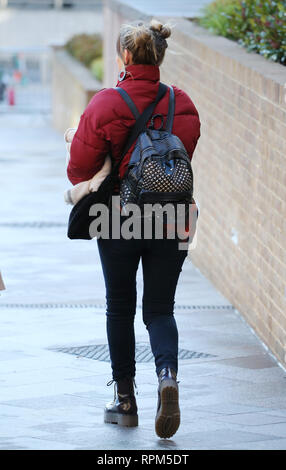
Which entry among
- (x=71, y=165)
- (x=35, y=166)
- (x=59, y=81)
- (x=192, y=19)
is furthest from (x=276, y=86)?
(x=59, y=81)

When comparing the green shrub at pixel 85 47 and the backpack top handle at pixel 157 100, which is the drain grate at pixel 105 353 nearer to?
the backpack top handle at pixel 157 100

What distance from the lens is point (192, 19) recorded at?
12.2 metres

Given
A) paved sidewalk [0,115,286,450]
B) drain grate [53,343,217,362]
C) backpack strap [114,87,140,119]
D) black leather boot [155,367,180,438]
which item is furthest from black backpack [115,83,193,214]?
drain grate [53,343,217,362]

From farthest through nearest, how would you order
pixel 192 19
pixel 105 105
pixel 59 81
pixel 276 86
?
pixel 59 81 → pixel 192 19 → pixel 276 86 → pixel 105 105

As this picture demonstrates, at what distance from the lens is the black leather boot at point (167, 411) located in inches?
187

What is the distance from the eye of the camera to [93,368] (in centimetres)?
627

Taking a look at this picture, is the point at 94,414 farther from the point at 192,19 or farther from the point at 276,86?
the point at 192,19

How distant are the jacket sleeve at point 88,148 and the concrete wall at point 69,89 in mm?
16774

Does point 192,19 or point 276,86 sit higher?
point 276,86

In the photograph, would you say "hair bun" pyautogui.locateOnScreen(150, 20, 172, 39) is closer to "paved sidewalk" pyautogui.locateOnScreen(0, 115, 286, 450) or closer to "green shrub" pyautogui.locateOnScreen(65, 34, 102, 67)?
"paved sidewalk" pyautogui.locateOnScreen(0, 115, 286, 450)

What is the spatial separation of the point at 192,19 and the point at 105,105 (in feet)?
25.2

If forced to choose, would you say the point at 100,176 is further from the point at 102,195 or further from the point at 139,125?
the point at 139,125

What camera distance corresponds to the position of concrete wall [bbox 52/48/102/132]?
22.5 m

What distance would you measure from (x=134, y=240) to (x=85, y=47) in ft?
76.2
